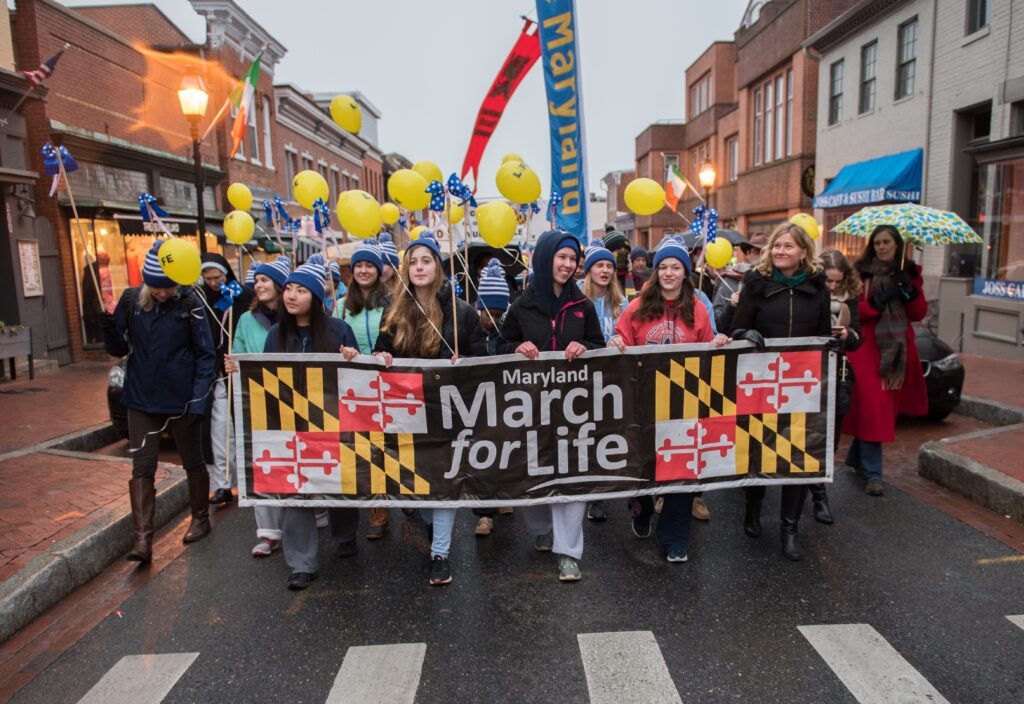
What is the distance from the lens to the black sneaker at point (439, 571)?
4141 millimetres

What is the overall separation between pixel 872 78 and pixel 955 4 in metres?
3.51

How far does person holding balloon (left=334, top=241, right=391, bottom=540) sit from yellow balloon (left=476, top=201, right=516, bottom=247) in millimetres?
973

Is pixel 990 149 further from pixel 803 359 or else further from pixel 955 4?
pixel 803 359

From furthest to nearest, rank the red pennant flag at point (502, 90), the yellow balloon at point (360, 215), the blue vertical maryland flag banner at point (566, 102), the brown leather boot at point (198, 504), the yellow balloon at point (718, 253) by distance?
1. the yellow balloon at point (718, 253)
2. the red pennant flag at point (502, 90)
3. the blue vertical maryland flag banner at point (566, 102)
4. the brown leather boot at point (198, 504)
5. the yellow balloon at point (360, 215)

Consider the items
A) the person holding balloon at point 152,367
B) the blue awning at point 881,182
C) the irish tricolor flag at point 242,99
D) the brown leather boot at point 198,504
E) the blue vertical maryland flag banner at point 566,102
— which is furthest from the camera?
the blue awning at point 881,182

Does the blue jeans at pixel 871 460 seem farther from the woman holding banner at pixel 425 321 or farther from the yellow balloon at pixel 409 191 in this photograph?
the yellow balloon at pixel 409 191

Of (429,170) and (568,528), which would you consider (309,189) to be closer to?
(429,170)

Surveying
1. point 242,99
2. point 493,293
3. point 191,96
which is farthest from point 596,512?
point 242,99

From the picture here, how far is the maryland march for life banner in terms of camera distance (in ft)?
14.1

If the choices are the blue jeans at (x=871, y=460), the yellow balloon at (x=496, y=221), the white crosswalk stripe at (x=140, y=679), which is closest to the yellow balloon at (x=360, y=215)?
the yellow balloon at (x=496, y=221)

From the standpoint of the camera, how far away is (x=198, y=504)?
16.6 ft

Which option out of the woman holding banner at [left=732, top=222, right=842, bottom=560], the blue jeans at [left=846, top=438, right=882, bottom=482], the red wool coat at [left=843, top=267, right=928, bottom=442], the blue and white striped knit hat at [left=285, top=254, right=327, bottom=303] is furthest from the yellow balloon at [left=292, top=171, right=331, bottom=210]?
the blue jeans at [left=846, top=438, right=882, bottom=482]

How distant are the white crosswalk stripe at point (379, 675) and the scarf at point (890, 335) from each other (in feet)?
14.1

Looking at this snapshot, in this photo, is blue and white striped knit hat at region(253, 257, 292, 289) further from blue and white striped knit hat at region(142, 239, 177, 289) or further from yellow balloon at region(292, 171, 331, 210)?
yellow balloon at region(292, 171, 331, 210)
